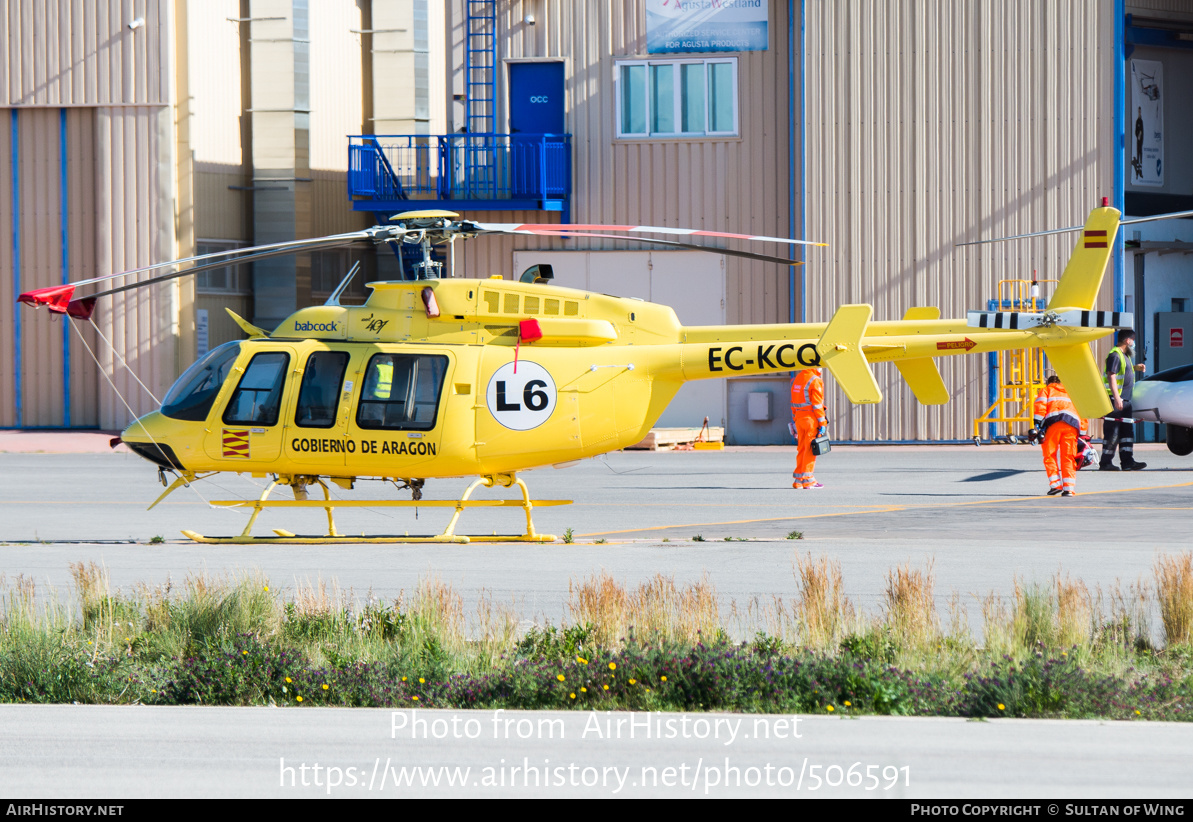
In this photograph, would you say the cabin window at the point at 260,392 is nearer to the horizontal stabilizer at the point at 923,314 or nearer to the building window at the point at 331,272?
the horizontal stabilizer at the point at 923,314

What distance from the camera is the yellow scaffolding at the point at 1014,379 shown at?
25625mm

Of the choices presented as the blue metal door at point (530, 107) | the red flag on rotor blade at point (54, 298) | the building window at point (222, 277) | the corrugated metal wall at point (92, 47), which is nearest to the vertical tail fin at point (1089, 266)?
the red flag on rotor blade at point (54, 298)

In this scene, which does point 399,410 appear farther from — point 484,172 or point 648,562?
point 484,172

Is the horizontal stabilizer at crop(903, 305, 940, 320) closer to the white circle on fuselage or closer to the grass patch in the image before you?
the white circle on fuselage

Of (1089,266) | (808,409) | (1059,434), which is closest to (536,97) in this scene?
(808,409)

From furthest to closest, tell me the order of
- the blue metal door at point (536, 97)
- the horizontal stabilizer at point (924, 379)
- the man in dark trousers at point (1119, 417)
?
the blue metal door at point (536, 97), the man in dark trousers at point (1119, 417), the horizontal stabilizer at point (924, 379)

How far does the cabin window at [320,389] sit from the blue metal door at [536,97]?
16.7m

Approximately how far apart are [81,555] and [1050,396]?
12.3 m

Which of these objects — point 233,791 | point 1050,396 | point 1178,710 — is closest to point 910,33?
point 1050,396

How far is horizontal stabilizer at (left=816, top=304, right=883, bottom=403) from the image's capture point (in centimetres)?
1295

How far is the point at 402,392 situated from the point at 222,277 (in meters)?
20.8

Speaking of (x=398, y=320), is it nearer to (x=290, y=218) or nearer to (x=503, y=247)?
(x=503, y=247)

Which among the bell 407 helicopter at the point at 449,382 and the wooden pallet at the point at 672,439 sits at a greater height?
the bell 407 helicopter at the point at 449,382

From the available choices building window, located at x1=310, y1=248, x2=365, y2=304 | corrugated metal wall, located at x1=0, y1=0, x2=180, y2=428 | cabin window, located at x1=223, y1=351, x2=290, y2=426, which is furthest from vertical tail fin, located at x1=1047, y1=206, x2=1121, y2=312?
building window, located at x1=310, y1=248, x2=365, y2=304
